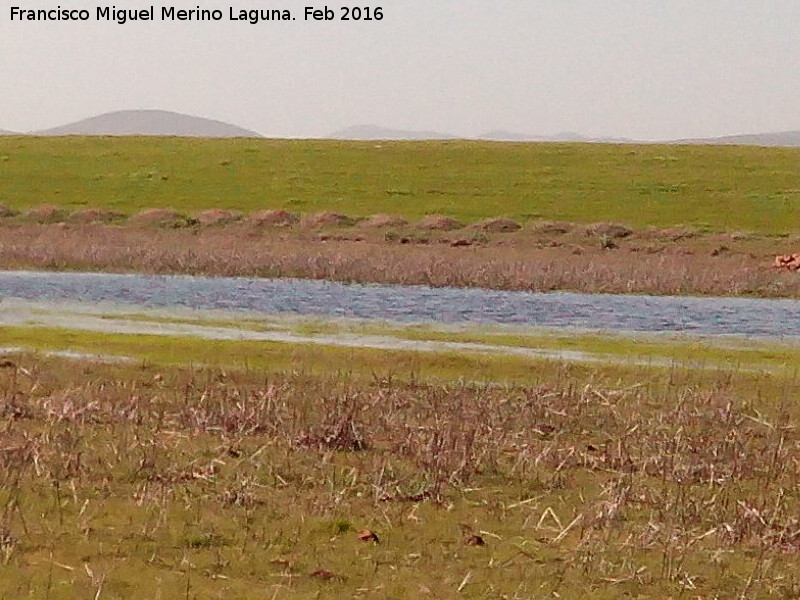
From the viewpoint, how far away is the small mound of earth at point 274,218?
6450cm

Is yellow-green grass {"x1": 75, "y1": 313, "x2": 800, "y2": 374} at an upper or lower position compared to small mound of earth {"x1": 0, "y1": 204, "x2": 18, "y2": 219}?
lower

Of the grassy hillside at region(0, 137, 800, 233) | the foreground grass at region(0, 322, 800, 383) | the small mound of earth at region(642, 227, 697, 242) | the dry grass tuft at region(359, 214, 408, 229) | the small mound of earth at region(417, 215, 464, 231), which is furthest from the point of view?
the grassy hillside at region(0, 137, 800, 233)

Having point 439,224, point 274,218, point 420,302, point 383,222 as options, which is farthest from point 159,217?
point 420,302

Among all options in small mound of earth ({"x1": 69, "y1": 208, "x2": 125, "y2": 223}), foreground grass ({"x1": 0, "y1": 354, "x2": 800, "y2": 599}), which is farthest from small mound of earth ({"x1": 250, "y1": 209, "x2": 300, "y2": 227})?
foreground grass ({"x1": 0, "y1": 354, "x2": 800, "y2": 599})

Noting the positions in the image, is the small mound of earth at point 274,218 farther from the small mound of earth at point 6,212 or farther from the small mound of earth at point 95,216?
the small mound of earth at point 6,212

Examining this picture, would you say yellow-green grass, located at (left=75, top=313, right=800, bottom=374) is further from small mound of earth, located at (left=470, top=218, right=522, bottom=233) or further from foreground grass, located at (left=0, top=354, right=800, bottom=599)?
small mound of earth, located at (left=470, top=218, right=522, bottom=233)

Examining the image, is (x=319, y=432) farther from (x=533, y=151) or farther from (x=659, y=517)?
(x=533, y=151)

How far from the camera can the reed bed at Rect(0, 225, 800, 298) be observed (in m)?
42.8

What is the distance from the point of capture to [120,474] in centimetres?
1327

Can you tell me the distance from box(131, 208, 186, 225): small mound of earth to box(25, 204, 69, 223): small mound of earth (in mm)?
4197

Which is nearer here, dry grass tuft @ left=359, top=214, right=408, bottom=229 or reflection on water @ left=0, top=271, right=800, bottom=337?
reflection on water @ left=0, top=271, right=800, bottom=337

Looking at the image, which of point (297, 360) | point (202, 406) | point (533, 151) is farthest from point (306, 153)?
point (202, 406)

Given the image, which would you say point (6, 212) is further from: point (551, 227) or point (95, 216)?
point (551, 227)

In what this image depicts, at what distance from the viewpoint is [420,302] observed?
121 feet
